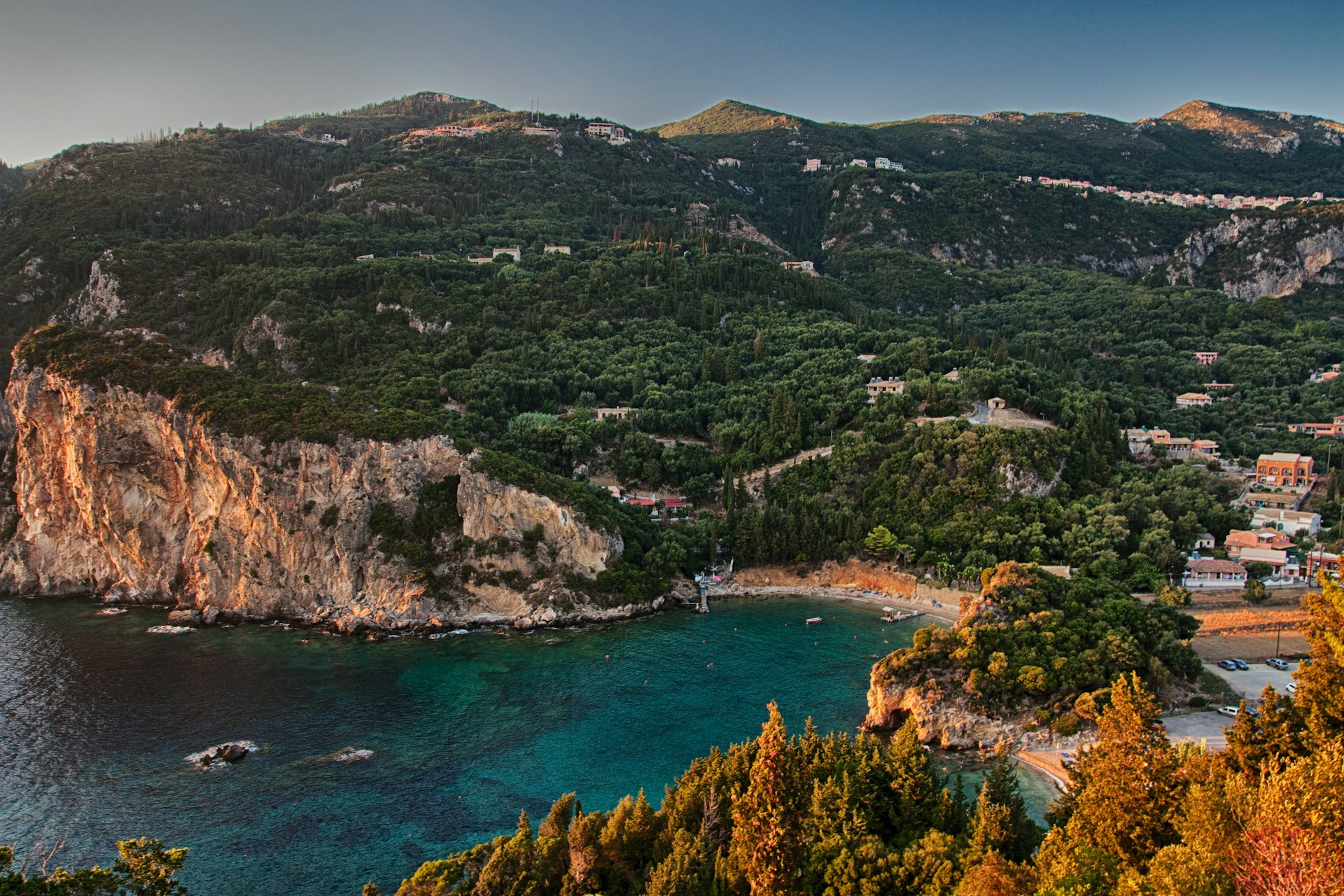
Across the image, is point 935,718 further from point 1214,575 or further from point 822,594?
point 1214,575

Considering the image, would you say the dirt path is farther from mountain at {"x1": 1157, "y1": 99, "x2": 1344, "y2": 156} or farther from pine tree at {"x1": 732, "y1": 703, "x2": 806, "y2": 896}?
mountain at {"x1": 1157, "y1": 99, "x2": 1344, "y2": 156}

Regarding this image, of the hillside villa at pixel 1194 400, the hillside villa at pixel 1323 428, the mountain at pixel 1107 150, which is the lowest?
the hillside villa at pixel 1323 428

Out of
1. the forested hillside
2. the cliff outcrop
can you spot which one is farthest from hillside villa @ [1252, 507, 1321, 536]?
the cliff outcrop

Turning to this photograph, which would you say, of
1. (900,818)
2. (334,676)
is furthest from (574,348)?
(900,818)

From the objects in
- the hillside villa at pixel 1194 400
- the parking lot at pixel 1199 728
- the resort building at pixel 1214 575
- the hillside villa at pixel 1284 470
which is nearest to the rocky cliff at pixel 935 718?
the parking lot at pixel 1199 728

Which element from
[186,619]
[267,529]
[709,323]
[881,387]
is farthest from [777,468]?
[186,619]

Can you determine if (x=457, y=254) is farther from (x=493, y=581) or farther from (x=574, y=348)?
(x=493, y=581)

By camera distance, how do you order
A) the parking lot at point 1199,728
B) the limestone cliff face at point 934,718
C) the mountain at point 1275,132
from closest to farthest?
the parking lot at point 1199,728
the limestone cliff face at point 934,718
the mountain at point 1275,132

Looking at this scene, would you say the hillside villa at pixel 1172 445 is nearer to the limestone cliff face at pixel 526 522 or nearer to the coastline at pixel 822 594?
the coastline at pixel 822 594
